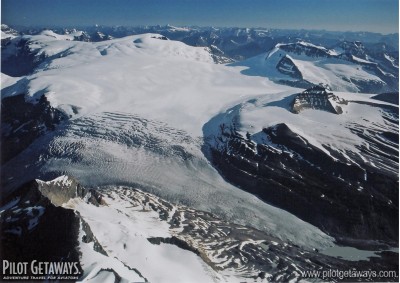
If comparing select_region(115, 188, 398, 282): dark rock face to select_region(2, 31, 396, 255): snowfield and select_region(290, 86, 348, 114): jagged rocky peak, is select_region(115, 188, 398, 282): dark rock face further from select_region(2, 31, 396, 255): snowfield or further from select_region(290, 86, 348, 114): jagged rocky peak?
select_region(290, 86, 348, 114): jagged rocky peak

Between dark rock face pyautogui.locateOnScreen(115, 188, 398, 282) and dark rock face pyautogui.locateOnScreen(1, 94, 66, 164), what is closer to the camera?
dark rock face pyautogui.locateOnScreen(115, 188, 398, 282)

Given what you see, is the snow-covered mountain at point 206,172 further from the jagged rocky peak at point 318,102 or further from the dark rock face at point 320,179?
the jagged rocky peak at point 318,102

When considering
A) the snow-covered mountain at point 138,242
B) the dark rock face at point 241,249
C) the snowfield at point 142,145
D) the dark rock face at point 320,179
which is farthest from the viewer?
the snowfield at point 142,145

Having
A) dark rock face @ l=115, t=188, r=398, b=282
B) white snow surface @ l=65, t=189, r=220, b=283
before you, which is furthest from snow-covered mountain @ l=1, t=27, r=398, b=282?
dark rock face @ l=115, t=188, r=398, b=282

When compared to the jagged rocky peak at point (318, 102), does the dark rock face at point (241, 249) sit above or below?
below

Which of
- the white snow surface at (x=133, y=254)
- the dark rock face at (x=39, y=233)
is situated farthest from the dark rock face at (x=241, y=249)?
the dark rock face at (x=39, y=233)

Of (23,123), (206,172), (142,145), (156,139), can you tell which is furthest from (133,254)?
(23,123)
